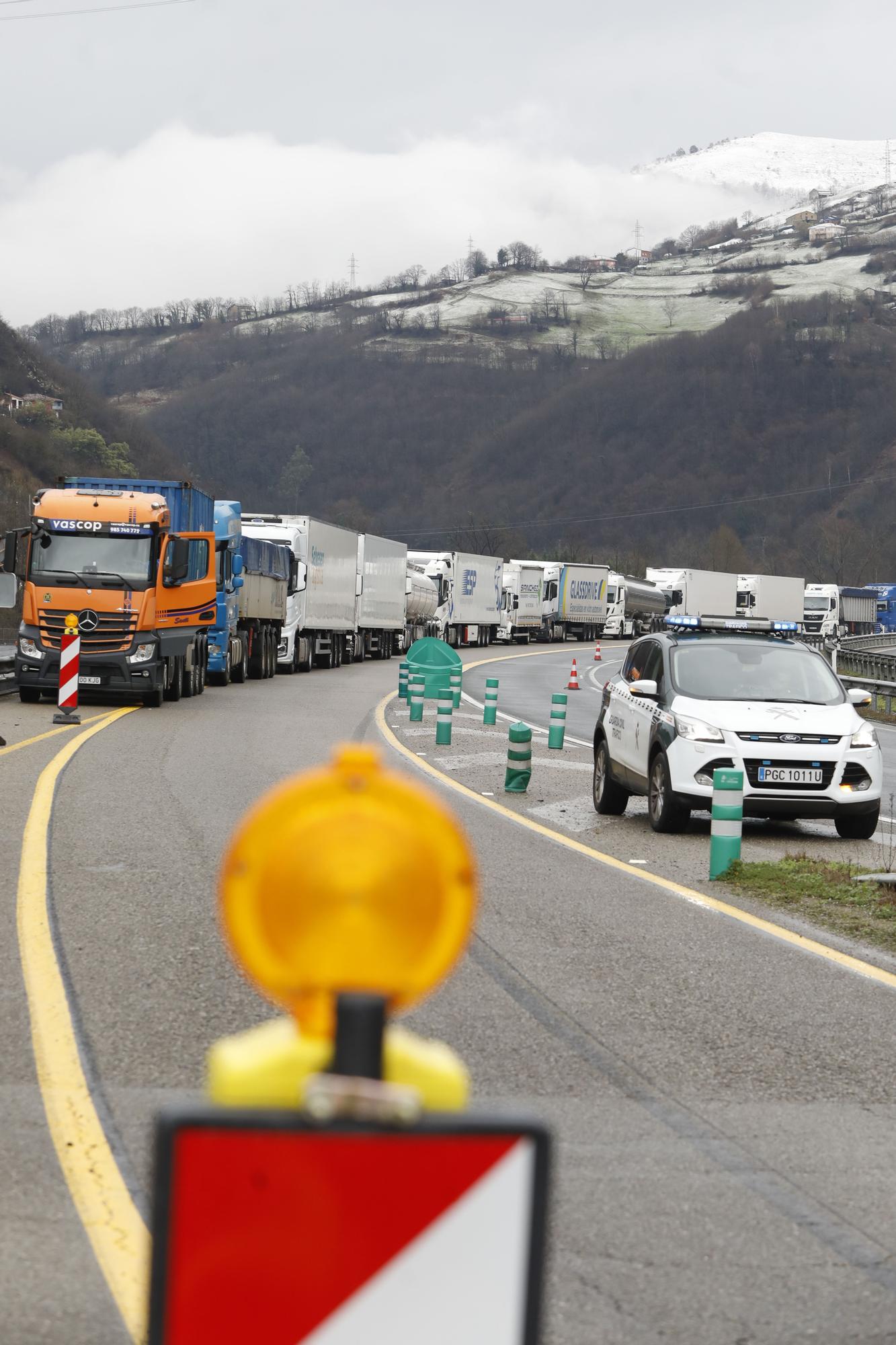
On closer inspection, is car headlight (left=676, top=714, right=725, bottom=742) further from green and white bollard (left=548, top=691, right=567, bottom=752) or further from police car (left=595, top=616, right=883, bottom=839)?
green and white bollard (left=548, top=691, right=567, bottom=752)

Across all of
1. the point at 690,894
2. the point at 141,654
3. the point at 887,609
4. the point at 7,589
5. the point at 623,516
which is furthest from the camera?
the point at 623,516

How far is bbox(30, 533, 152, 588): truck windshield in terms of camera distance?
28531 mm

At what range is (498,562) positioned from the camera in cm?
8269

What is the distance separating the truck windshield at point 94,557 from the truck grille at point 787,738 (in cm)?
1582

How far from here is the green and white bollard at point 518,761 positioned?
17156 mm

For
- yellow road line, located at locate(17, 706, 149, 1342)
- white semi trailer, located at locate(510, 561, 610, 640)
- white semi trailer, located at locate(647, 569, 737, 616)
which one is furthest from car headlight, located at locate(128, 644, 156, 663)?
white semi trailer, located at locate(647, 569, 737, 616)

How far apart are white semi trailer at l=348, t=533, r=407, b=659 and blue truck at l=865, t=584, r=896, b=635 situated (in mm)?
51522

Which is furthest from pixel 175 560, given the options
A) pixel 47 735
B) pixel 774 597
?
pixel 774 597

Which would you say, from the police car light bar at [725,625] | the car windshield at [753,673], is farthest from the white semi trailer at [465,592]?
the car windshield at [753,673]

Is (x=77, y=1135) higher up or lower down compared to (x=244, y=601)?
higher up

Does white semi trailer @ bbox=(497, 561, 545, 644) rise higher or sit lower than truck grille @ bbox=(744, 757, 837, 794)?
lower

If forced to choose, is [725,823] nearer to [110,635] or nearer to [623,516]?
[110,635]

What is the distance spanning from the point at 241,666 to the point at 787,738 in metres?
26.0

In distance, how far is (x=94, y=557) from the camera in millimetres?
28688
